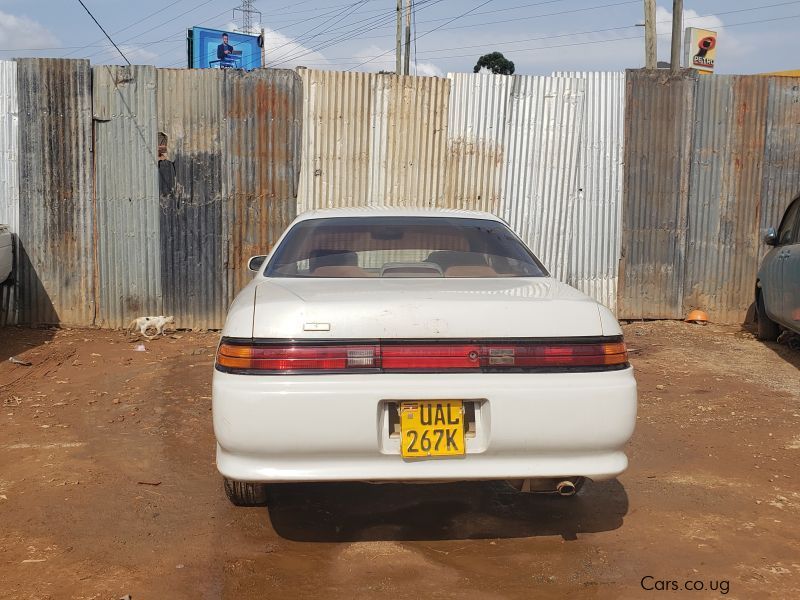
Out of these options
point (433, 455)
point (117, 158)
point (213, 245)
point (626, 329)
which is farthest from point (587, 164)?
point (433, 455)

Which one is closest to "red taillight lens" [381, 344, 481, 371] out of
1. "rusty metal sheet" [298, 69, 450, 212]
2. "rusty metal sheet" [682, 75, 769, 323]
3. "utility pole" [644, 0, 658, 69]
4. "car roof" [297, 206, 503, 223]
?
"car roof" [297, 206, 503, 223]

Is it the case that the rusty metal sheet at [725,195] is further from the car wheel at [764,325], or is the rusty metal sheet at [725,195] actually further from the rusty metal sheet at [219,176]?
the rusty metal sheet at [219,176]

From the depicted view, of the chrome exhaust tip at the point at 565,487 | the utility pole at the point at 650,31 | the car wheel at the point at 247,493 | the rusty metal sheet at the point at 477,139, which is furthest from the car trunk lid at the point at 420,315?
the utility pole at the point at 650,31

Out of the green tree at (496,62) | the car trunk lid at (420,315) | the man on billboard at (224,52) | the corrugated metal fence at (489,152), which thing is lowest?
the car trunk lid at (420,315)

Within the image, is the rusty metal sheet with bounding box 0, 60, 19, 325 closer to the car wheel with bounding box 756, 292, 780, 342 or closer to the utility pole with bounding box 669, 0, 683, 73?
the car wheel with bounding box 756, 292, 780, 342

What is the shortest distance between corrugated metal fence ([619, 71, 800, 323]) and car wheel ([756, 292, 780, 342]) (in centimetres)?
72

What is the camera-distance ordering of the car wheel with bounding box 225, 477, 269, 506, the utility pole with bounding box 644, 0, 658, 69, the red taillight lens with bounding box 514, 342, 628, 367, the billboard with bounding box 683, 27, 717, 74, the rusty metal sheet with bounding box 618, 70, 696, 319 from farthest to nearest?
1. the billboard with bounding box 683, 27, 717, 74
2. the utility pole with bounding box 644, 0, 658, 69
3. the rusty metal sheet with bounding box 618, 70, 696, 319
4. the car wheel with bounding box 225, 477, 269, 506
5. the red taillight lens with bounding box 514, 342, 628, 367

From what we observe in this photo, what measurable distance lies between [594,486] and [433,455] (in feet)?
5.19

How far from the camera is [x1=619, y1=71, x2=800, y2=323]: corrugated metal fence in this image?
29.8 feet

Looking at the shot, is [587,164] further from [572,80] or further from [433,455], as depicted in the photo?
[433,455]

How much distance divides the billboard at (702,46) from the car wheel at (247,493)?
22789 mm

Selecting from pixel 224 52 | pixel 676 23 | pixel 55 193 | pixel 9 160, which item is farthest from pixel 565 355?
pixel 224 52

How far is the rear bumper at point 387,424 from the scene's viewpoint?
9.86ft

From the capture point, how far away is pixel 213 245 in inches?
337
